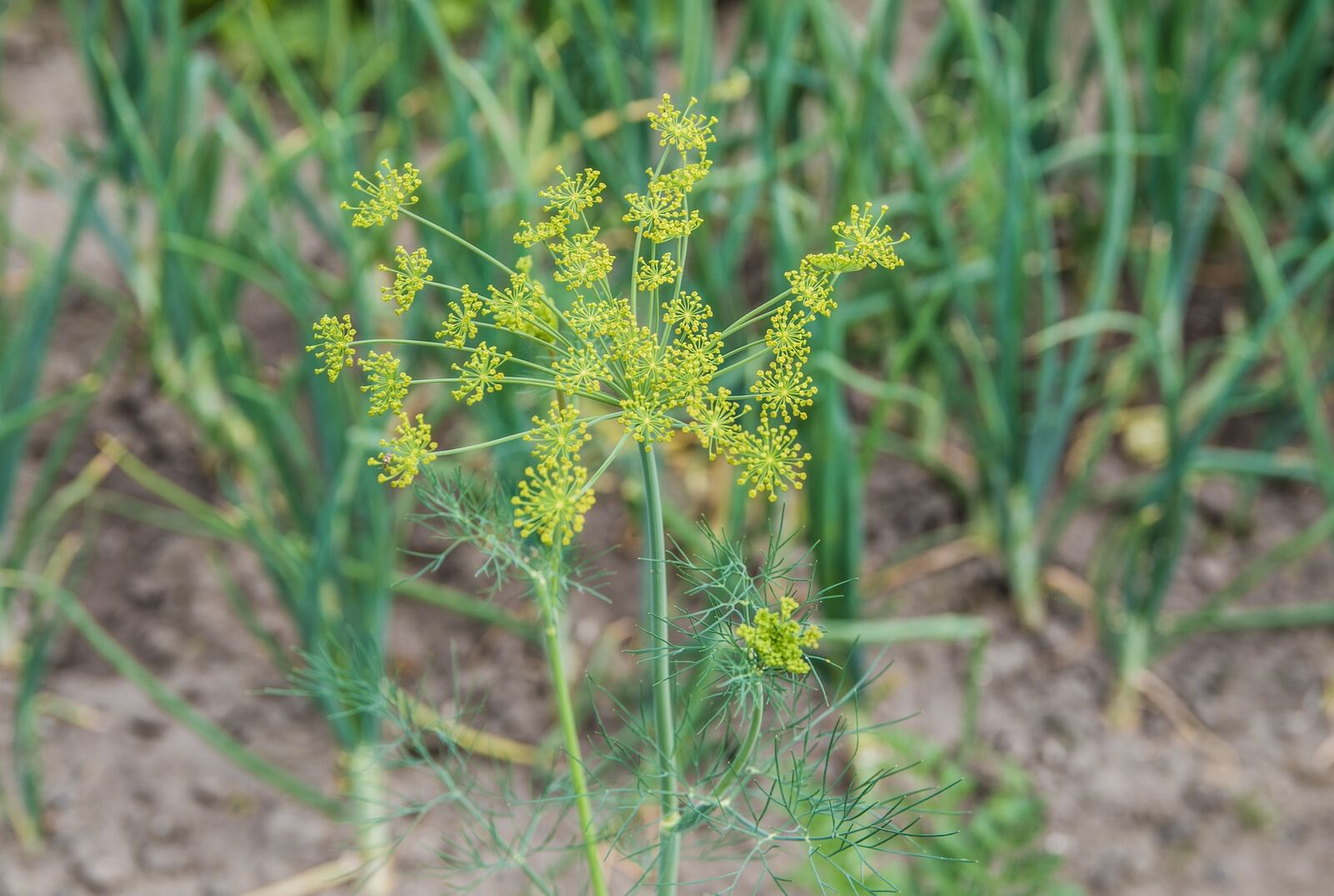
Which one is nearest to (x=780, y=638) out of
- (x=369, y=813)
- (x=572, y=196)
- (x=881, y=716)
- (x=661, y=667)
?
(x=661, y=667)

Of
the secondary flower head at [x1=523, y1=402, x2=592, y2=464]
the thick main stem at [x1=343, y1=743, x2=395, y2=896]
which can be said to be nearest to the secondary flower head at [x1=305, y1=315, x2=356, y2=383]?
the secondary flower head at [x1=523, y1=402, x2=592, y2=464]

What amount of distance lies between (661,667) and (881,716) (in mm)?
1320

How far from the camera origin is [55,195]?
3.14 meters

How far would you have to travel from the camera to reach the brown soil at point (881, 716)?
1979 millimetres

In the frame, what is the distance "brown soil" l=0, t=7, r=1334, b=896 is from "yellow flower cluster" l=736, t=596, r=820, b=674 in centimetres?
119

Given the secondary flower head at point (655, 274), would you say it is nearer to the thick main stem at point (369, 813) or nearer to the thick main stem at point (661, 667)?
the thick main stem at point (661, 667)

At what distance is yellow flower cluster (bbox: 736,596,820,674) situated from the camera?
2.81ft

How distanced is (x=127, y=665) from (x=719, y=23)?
112 inches

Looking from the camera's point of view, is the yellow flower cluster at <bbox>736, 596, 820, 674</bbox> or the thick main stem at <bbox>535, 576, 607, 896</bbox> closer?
the yellow flower cluster at <bbox>736, 596, 820, 674</bbox>

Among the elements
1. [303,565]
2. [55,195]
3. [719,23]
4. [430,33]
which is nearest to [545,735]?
[303,565]

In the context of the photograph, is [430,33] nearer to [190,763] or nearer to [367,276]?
[367,276]

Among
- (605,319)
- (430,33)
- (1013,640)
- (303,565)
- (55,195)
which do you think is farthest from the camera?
(55,195)

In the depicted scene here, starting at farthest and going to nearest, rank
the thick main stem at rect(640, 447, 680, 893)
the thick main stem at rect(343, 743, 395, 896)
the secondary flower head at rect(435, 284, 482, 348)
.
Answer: the thick main stem at rect(343, 743, 395, 896), the thick main stem at rect(640, 447, 680, 893), the secondary flower head at rect(435, 284, 482, 348)

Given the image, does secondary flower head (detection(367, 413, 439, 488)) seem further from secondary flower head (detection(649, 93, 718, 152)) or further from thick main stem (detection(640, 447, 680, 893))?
secondary flower head (detection(649, 93, 718, 152))
